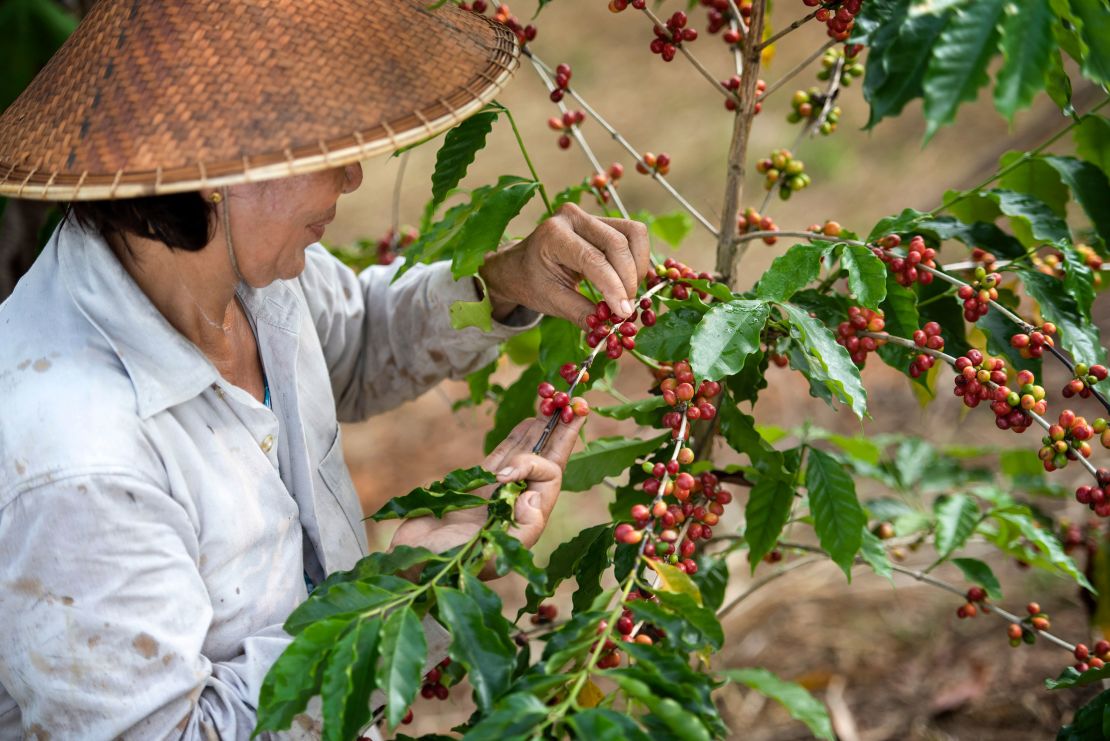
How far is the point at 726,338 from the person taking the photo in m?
1.27

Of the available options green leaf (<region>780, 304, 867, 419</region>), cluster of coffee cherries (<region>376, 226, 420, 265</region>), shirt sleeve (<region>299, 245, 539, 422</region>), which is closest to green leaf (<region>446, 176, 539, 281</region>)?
shirt sleeve (<region>299, 245, 539, 422</region>)

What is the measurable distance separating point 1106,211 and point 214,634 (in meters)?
1.53

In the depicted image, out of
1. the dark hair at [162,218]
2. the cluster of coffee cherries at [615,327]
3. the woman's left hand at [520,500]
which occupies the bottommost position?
the woman's left hand at [520,500]

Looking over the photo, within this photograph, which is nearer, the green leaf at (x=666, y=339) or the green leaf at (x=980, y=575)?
the green leaf at (x=666, y=339)

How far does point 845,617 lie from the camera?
9.98 feet

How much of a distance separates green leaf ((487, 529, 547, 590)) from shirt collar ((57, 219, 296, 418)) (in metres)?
0.51

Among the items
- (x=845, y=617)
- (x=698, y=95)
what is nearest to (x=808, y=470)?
(x=845, y=617)

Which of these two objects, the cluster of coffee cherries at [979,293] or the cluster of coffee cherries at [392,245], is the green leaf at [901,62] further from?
the cluster of coffee cherries at [392,245]

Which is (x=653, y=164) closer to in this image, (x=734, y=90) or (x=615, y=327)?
(x=734, y=90)

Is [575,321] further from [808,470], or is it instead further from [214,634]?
[214,634]

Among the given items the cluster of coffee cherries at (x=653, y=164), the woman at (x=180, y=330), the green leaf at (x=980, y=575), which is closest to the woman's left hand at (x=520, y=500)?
the woman at (x=180, y=330)

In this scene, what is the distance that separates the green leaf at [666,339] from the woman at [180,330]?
0.33ft

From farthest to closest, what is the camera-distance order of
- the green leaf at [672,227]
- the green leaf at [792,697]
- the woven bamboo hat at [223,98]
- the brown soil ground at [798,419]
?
the brown soil ground at [798,419] < the green leaf at [672,227] < the woven bamboo hat at [223,98] < the green leaf at [792,697]

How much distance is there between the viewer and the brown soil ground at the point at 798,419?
261 centimetres
